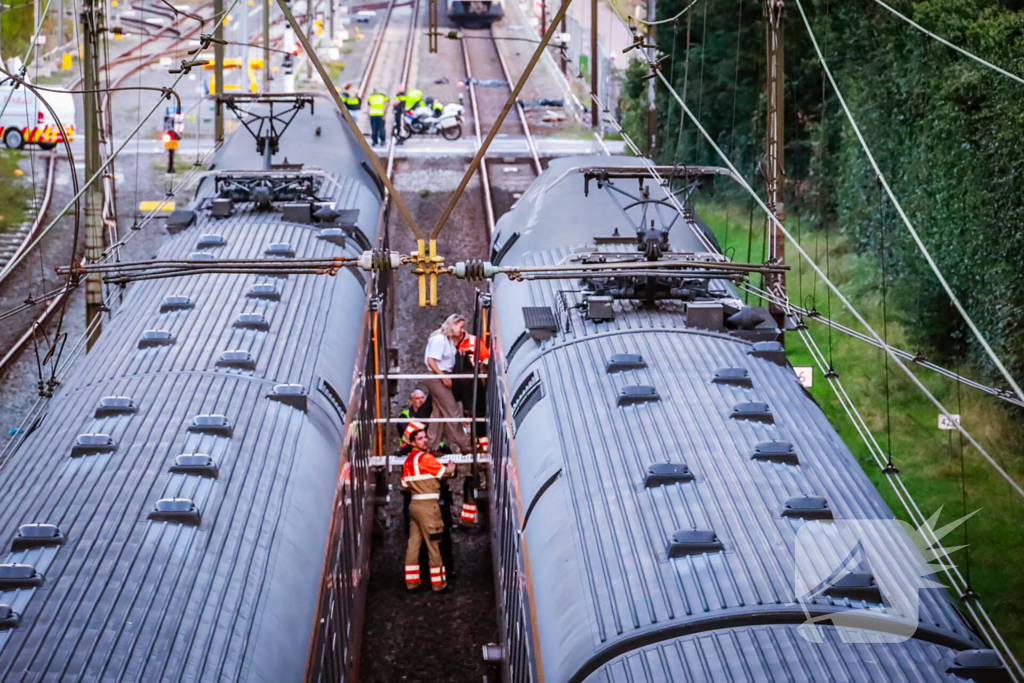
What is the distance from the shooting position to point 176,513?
23.9 feet

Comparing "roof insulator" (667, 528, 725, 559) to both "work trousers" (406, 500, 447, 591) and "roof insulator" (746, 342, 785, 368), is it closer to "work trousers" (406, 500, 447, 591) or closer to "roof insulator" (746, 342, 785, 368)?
"roof insulator" (746, 342, 785, 368)

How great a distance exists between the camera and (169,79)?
127ft

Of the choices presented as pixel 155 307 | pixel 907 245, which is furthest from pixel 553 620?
pixel 907 245

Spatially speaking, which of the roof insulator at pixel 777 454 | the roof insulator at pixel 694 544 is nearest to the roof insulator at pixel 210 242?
the roof insulator at pixel 777 454

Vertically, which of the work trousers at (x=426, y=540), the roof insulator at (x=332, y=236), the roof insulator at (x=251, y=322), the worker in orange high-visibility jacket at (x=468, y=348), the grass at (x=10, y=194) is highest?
the roof insulator at (x=332, y=236)

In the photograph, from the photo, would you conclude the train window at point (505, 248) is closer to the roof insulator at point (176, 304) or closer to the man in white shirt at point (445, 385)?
the man in white shirt at point (445, 385)

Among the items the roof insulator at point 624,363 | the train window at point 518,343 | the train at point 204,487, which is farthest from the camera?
the train window at point 518,343

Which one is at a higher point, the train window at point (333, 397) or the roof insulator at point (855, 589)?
the roof insulator at point (855, 589)

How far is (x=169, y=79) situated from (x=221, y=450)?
33.4m

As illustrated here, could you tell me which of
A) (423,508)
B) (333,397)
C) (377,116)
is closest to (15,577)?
(333,397)

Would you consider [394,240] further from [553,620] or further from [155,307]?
[553,620]

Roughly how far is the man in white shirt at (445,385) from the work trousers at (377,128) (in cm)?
1726

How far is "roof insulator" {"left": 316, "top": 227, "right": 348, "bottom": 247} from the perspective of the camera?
1284 cm

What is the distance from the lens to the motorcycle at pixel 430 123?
32688 mm
